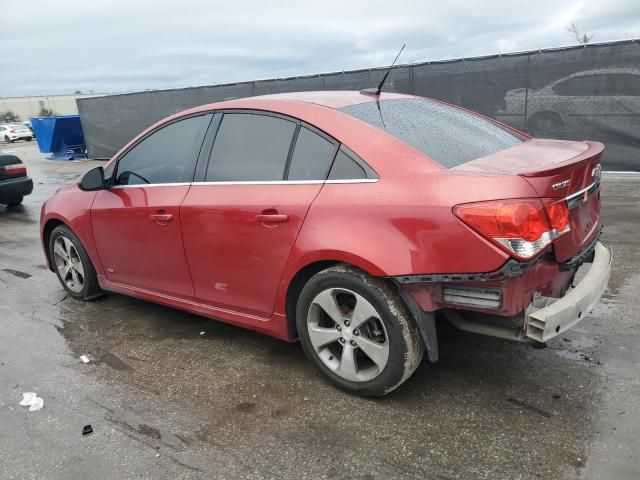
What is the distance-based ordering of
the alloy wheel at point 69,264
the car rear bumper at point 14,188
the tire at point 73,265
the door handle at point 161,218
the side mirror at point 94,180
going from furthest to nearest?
the car rear bumper at point 14,188, the alloy wheel at point 69,264, the tire at point 73,265, the side mirror at point 94,180, the door handle at point 161,218

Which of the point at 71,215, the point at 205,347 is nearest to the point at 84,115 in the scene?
the point at 71,215

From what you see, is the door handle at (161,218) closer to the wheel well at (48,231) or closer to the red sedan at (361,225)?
the red sedan at (361,225)

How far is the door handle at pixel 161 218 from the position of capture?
12.0 ft

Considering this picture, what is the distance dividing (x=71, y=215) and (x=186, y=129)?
1.47 m

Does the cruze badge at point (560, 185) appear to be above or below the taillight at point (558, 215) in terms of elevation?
above

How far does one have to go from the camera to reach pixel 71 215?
452 centimetres

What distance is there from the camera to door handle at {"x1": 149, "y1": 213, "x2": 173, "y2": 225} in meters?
3.65

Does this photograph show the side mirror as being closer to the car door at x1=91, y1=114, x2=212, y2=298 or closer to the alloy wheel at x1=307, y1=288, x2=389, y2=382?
the car door at x1=91, y1=114, x2=212, y2=298

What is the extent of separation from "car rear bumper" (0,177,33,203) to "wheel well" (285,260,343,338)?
851 cm

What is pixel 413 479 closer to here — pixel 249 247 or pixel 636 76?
pixel 249 247

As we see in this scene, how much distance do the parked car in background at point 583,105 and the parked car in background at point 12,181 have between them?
28.9 feet

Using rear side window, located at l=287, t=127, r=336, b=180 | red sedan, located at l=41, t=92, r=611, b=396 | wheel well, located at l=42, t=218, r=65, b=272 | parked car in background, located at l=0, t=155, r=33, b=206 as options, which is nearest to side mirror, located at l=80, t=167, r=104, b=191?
red sedan, located at l=41, t=92, r=611, b=396

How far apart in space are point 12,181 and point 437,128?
912 centimetres

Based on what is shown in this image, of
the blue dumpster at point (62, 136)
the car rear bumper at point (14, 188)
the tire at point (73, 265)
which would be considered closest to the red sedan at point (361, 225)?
the tire at point (73, 265)
